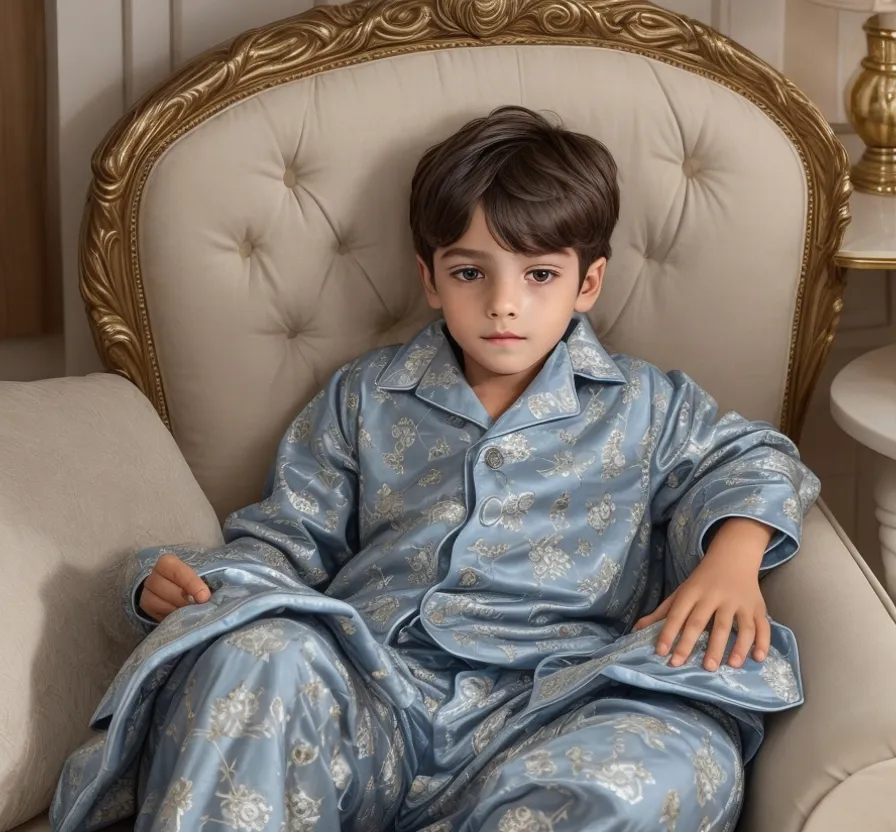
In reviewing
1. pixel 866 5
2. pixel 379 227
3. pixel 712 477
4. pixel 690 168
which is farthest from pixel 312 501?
pixel 866 5

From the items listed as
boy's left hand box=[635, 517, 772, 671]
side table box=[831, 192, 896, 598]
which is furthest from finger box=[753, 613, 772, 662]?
side table box=[831, 192, 896, 598]

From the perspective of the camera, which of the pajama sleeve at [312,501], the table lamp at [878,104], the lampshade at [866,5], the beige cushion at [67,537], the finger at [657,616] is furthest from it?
the table lamp at [878,104]

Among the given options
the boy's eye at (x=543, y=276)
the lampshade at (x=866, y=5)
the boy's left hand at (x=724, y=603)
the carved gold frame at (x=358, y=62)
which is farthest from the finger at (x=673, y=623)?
the lampshade at (x=866, y=5)

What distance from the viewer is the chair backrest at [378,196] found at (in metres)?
1.38

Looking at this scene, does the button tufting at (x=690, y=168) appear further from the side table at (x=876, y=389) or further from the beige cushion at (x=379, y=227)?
the side table at (x=876, y=389)

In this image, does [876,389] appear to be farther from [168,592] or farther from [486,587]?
[168,592]

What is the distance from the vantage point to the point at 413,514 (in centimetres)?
130

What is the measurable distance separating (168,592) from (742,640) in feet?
1.71

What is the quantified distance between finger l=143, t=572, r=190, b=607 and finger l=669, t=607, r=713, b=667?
443 mm

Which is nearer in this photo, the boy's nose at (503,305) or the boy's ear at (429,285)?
the boy's nose at (503,305)

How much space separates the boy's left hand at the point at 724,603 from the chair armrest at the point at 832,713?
0.15ft

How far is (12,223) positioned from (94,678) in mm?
725

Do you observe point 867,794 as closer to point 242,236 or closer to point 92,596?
point 92,596

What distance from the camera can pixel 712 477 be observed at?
50.6 inches
